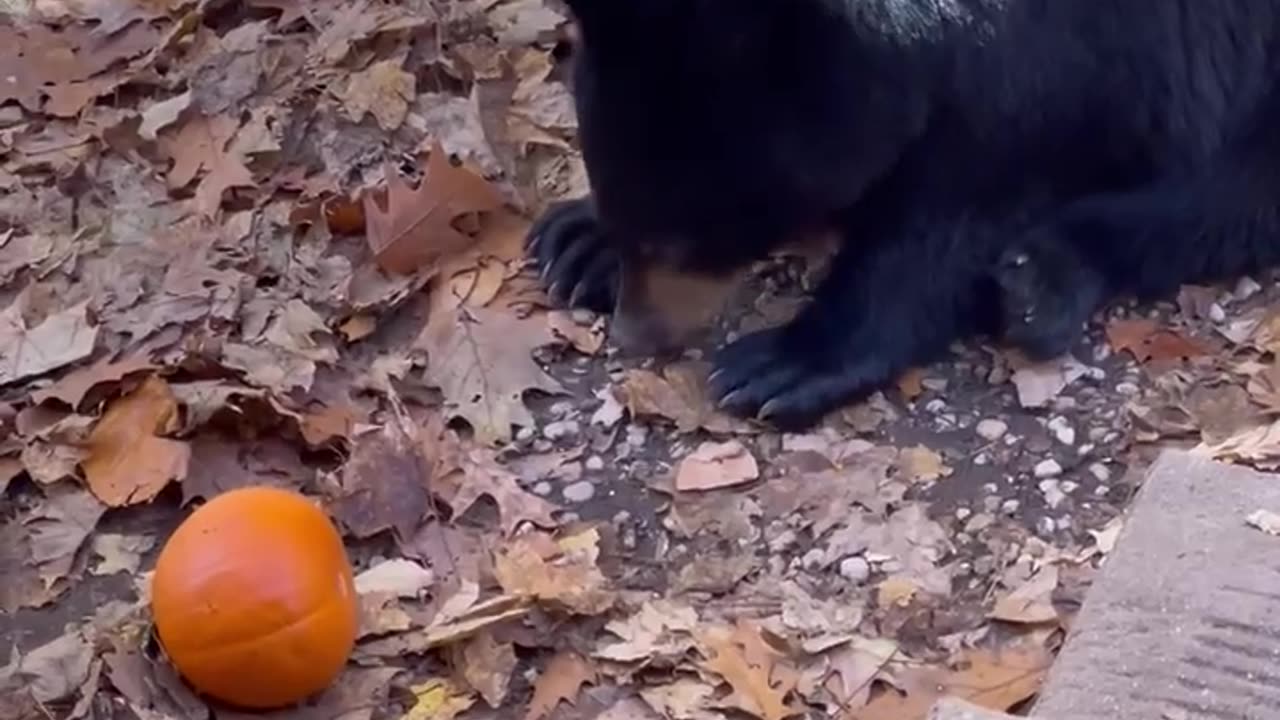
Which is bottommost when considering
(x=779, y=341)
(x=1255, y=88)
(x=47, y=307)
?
(x=47, y=307)

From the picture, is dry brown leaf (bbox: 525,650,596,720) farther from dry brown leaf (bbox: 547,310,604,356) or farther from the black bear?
dry brown leaf (bbox: 547,310,604,356)

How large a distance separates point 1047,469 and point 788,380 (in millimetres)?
371

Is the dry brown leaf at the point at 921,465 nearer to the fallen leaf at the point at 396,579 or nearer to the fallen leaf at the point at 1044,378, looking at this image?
the fallen leaf at the point at 1044,378

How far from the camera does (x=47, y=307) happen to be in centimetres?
313

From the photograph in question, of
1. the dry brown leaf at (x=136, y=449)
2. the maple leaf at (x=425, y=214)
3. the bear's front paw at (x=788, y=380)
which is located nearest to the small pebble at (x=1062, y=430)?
the bear's front paw at (x=788, y=380)

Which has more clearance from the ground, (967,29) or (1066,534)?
(967,29)

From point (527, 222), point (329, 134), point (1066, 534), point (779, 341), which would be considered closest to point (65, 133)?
point (329, 134)

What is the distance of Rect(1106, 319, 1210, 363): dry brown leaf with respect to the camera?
117 inches

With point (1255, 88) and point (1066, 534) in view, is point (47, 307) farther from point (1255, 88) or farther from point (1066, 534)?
point (1255, 88)

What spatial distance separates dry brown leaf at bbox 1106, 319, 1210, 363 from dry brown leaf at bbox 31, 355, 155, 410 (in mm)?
1389

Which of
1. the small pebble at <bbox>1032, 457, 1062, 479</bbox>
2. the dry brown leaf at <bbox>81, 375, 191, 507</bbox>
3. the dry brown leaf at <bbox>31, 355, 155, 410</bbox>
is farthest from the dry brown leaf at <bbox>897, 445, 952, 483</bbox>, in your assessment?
the dry brown leaf at <bbox>31, 355, 155, 410</bbox>

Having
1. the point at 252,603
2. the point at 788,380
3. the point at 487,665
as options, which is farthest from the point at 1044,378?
the point at 252,603

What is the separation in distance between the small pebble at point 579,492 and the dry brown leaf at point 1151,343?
2.63ft

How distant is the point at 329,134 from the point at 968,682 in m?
1.57
